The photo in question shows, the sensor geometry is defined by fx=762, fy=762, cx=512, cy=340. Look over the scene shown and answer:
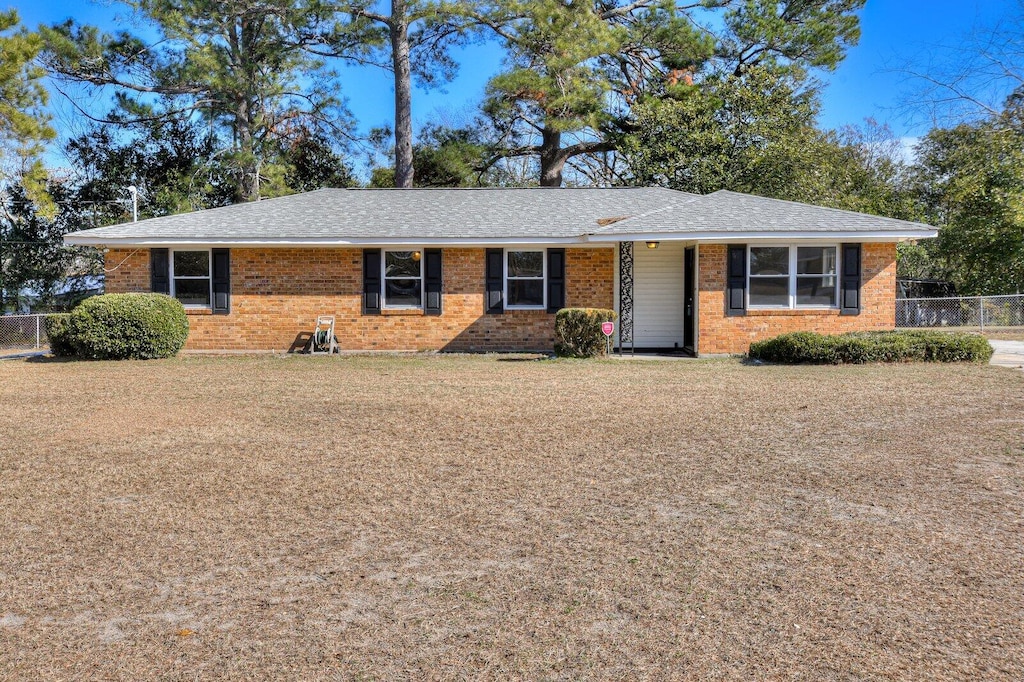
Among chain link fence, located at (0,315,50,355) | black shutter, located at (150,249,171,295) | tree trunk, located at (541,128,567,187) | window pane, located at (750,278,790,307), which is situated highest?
tree trunk, located at (541,128,567,187)

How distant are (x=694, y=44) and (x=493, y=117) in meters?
7.48

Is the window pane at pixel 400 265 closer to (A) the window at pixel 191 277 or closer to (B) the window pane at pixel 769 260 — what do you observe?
(A) the window at pixel 191 277

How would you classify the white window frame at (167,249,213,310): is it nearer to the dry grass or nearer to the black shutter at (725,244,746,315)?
the dry grass

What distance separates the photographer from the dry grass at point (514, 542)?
3039 mm

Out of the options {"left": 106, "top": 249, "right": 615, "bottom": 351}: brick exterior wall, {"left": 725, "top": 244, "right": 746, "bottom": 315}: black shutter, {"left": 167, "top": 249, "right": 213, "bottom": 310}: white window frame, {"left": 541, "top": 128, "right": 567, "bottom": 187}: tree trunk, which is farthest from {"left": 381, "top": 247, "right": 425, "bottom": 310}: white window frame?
{"left": 541, "top": 128, "right": 567, "bottom": 187}: tree trunk

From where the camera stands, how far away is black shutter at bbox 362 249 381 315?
16203mm

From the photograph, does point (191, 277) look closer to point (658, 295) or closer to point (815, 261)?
point (658, 295)

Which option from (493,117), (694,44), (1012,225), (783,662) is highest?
(694,44)

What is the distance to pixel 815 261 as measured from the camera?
596 inches

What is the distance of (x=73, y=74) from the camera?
24219 mm

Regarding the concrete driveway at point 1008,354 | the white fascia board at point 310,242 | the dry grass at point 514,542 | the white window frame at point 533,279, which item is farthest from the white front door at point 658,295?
the dry grass at point 514,542

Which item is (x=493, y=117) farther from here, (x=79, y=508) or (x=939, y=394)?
(x=79, y=508)

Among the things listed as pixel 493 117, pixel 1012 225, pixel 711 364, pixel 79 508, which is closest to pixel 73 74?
pixel 493 117

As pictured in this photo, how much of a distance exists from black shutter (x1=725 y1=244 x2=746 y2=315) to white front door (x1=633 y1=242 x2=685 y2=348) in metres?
1.63
